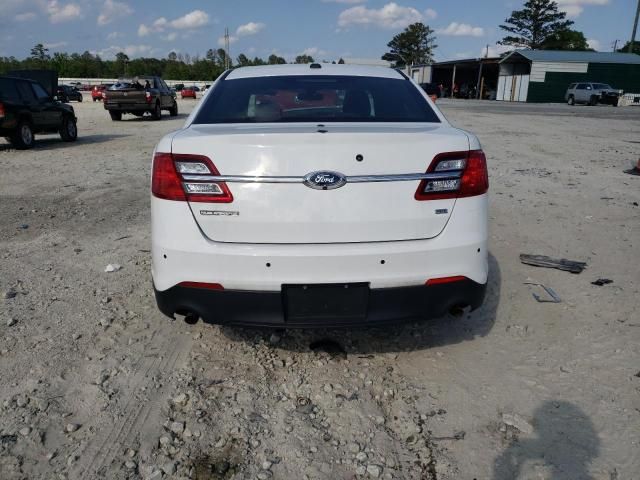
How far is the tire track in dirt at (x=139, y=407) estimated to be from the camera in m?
2.25

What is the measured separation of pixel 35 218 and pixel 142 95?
17.3 m

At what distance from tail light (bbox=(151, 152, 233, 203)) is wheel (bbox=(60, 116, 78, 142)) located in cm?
1372

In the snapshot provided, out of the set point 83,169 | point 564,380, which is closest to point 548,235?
point 564,380

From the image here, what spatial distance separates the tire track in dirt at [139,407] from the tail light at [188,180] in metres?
1.07

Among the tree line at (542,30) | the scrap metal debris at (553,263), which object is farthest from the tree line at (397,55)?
the scrap metal debris at (553,263)

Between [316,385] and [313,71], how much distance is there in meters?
2.17

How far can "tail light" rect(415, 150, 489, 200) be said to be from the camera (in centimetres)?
248

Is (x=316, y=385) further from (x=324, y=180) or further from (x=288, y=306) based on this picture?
(x=324, y=180)

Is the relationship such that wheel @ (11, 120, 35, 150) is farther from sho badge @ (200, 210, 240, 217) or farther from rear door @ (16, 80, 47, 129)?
sho badge @ (200, 210, 240, 217)

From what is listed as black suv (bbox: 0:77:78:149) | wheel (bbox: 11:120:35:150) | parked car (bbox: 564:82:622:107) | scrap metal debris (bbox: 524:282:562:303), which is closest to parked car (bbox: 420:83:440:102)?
scrap metal debris (bbox: 524:282:562:303)

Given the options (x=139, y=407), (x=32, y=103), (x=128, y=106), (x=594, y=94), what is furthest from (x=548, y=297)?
(x=594, y=94)

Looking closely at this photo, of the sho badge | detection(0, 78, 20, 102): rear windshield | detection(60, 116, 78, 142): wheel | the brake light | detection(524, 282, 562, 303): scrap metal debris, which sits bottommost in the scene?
detection(524, 282, 562, 303): scrap metal debris

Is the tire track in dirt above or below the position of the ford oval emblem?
below

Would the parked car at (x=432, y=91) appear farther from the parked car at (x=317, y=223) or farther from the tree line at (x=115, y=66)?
the tree line at (x=115, y=66)
